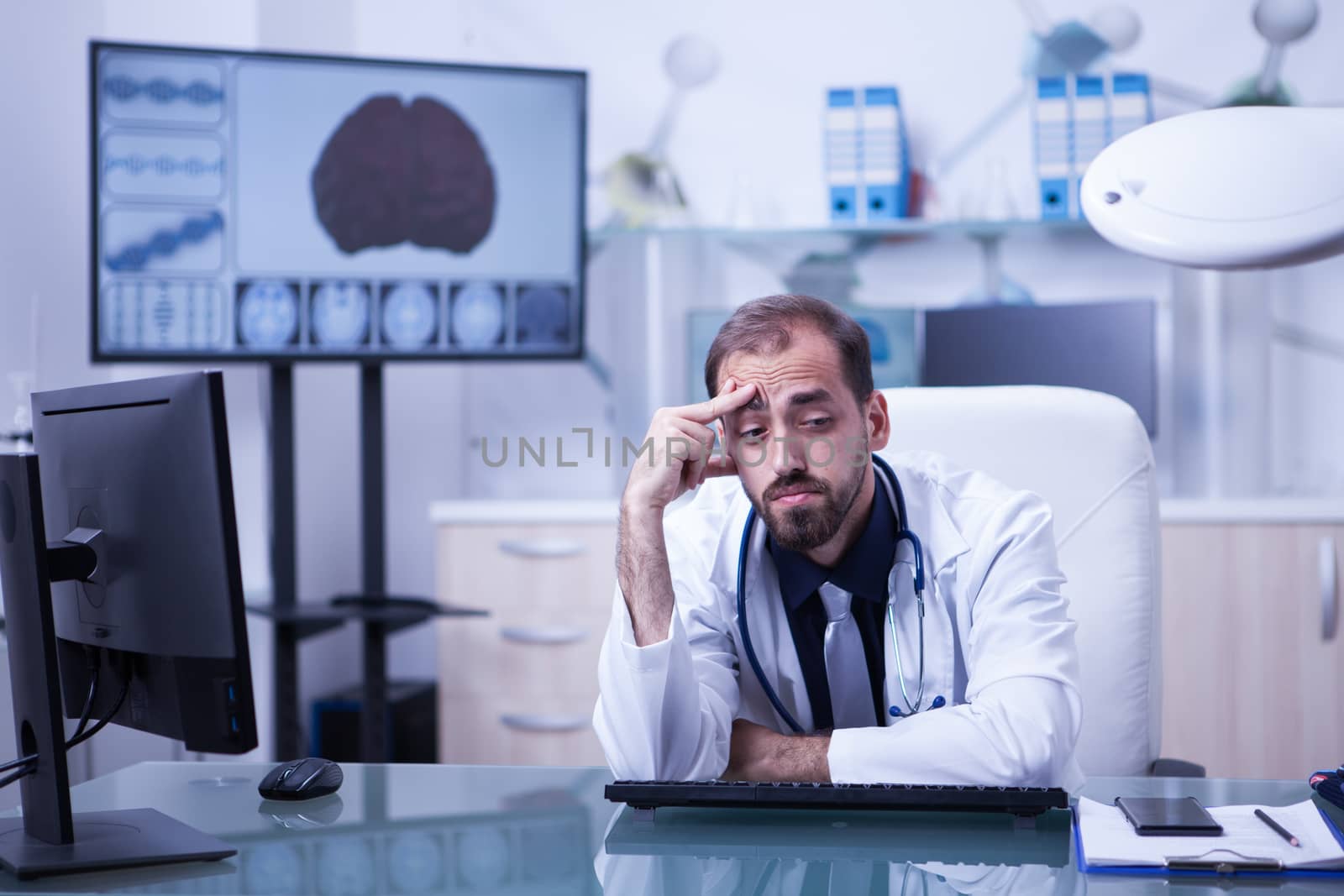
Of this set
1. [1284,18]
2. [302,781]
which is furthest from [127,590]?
[1284,18]

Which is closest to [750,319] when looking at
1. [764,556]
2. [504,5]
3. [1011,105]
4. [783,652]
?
[764,556]

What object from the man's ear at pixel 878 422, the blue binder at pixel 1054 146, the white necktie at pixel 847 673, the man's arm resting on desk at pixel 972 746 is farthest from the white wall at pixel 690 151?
the man's arm resting on desk at pixel 972 746

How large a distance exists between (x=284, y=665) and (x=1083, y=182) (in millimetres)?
2143

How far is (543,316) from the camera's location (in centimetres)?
279

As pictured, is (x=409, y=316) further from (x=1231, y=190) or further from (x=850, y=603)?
(x=1231, y=190)

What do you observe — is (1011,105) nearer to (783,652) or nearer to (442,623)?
(442,623)

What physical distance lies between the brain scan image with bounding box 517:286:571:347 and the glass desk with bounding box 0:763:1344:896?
165 cm

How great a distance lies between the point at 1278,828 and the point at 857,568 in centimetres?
58

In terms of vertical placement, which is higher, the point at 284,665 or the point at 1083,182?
the point at 1083,182

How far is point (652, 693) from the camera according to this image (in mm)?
1279

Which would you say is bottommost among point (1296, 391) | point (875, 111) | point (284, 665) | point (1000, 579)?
point (284, 665)

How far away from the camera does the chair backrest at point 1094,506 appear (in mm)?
1548

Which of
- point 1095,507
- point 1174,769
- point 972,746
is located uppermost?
point 1095,507

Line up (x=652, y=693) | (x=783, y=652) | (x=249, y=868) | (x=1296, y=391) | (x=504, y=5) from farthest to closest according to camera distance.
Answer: (x=504, y=5), (x=1296, y=391), (x=783, y=652), (x=652, y=693), (x=249, y=868)
